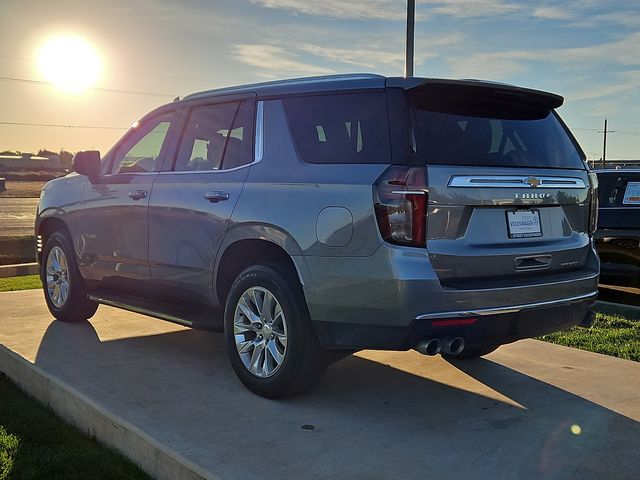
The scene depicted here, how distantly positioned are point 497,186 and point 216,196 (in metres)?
1.85

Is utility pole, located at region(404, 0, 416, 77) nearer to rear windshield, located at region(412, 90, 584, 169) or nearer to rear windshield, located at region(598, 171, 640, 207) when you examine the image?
rear windshield, located at region(598, 171, 640, 207)

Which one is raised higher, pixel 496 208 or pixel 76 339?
pixel 496 208

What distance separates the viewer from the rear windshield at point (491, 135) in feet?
12.9

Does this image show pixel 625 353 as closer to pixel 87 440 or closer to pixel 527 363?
pixel 527 363

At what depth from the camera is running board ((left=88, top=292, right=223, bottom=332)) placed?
4.86 meters

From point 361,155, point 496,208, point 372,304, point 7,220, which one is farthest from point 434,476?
point 7,220

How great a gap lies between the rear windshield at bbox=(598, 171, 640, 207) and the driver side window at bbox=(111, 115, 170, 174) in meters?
5.26

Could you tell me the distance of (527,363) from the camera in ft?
17.4

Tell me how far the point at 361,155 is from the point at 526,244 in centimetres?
106

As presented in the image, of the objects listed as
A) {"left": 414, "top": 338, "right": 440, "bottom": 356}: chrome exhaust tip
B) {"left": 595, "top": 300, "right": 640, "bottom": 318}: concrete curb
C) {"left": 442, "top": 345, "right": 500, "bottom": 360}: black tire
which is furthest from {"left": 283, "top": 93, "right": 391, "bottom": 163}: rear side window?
{"left": 595, "top": 300, "right": 640, "bottom": 318}: concrete curb

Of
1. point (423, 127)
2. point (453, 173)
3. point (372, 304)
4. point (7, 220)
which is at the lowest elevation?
point (7, 220)

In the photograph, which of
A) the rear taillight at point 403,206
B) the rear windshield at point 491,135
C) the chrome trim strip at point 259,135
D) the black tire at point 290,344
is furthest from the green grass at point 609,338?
the chrome trim strip at point 259,135

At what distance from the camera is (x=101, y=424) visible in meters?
3.99

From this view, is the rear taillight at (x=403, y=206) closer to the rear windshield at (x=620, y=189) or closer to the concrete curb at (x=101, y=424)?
the concrete curb at (x=101, y=424)
